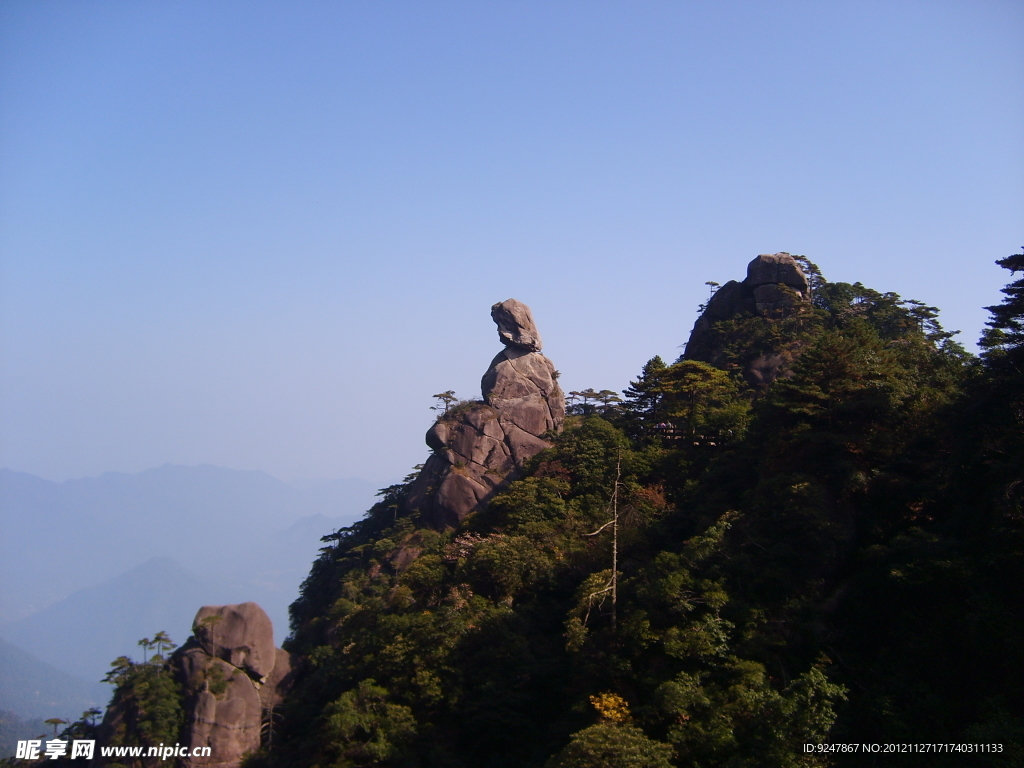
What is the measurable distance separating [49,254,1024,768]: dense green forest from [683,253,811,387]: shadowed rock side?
22.5ft

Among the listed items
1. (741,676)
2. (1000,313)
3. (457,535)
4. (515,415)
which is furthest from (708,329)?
(741,676)

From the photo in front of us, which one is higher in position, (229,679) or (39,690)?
(39,690)

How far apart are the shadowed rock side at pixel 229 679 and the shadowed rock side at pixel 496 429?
7.32 m

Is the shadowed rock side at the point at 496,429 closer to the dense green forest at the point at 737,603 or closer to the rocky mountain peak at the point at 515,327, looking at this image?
the rocky mountain peak at the point at 515,327

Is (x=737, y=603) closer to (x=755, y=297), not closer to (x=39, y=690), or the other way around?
(x=755, y=297)

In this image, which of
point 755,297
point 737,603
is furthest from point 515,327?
point 737,603

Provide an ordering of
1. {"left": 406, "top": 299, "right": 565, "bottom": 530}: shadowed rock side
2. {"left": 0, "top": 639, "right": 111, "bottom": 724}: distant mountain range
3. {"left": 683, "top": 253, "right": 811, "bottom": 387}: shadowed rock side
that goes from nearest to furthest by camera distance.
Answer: {"left": 406, "top": 299, "right": 565, "bottom": 530}: shadowed rock side < {"left": 683, "top": 253, "right": 811, "bottom": 387}: shadowed rock side < {"left": 0, "top": 639, "right": 111, "bottom": 724}: distant mountain range

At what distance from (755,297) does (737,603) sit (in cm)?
2031

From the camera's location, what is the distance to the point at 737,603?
15.4 meters

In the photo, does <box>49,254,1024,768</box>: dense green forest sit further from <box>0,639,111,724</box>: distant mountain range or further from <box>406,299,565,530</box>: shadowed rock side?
<box>0,639,111,724</box>: distant mountain range

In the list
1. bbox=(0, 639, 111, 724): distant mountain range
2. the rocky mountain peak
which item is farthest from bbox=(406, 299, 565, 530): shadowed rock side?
bbox=(0, 639, 111, 724): distant mountain range

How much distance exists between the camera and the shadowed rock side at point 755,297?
3228 centimetres

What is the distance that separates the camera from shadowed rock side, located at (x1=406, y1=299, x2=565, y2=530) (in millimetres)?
29203

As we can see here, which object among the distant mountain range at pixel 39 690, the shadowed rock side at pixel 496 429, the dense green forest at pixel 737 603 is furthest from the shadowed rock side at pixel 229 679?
the distant mountain range at pixel 39 690
